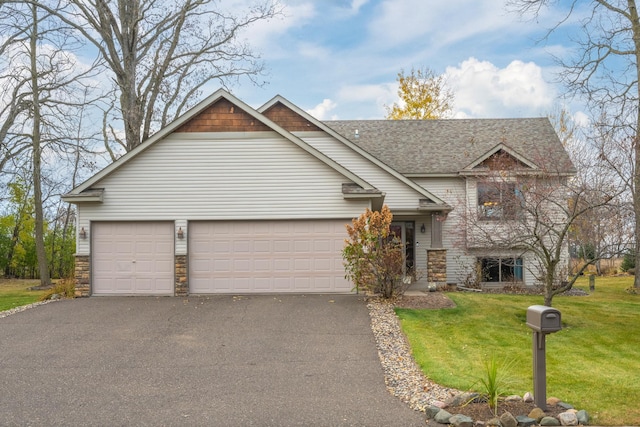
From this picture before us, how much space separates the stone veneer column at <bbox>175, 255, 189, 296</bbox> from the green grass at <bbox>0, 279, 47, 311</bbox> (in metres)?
5.23

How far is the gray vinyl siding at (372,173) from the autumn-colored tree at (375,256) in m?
4.62

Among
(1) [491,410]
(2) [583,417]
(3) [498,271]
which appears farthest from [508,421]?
(3) [498,271]

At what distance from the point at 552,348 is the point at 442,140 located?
42.8ft

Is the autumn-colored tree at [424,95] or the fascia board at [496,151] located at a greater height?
the autumn-colored tree at [424,95]

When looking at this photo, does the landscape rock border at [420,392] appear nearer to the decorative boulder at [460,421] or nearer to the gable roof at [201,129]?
the decorative boulder at [460,421]

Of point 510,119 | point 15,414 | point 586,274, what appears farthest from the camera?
point 586,274

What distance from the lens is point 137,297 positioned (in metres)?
15.0

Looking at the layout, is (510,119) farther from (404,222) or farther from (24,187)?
(24,187)

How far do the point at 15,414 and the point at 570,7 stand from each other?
64.6 ft

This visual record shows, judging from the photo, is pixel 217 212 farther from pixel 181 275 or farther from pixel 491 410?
pixel 491 410

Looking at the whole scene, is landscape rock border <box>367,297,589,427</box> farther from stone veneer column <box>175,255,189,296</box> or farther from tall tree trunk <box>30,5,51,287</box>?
tall tree trunk <box>30,5,51,287</box>

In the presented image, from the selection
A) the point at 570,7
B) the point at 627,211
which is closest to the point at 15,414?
the point at 627,211

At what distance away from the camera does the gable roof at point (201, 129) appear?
1506cm

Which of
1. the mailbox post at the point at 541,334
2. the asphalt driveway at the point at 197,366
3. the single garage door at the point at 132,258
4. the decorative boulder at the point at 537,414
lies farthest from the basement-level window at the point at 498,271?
the decorative boulder at the point at 537,414
